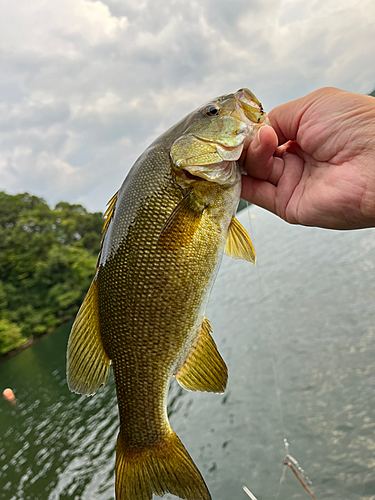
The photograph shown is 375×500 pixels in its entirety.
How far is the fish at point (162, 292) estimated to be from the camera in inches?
83.7

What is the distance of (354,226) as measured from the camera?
2.48m

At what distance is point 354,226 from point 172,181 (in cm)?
143

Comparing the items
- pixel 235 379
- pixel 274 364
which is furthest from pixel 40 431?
pixel 274 364

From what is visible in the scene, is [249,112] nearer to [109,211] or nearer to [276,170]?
[276,170]

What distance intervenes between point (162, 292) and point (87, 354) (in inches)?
27.9

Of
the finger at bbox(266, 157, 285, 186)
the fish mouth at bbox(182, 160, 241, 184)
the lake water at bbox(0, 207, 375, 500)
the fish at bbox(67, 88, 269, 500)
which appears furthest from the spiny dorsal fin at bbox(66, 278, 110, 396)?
the lake water at bbox(0, 207, 375, 500)

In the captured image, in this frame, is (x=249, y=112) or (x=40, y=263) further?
(x=40, y=263)

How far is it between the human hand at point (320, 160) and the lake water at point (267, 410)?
2.93 m

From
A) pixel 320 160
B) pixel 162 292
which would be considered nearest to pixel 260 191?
pixel 320 160

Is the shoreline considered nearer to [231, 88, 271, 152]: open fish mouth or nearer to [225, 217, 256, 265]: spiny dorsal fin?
[225, 217, 256, 265]: spiny dorsal fin

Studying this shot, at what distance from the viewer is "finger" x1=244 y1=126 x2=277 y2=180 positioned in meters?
2.21

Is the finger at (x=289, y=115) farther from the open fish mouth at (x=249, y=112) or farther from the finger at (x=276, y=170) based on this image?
the open fish mouth at (x=249, y=112)

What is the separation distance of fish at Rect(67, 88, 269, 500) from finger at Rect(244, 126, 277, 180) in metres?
0.09

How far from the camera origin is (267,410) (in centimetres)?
1227
